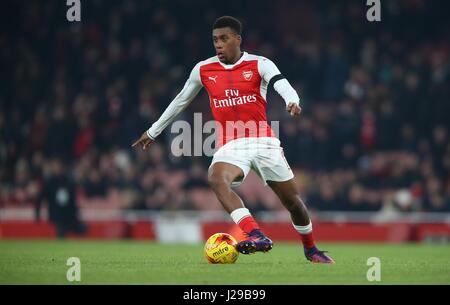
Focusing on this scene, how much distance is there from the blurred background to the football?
10675 mm

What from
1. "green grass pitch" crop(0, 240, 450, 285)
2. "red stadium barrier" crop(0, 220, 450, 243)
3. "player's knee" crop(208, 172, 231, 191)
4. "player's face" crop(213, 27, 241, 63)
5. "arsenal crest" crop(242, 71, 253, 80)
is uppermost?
"player's face" crop(213, 27, 241, 63)

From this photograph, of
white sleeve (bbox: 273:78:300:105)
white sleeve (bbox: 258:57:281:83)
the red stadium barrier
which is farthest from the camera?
the red stadium barrier

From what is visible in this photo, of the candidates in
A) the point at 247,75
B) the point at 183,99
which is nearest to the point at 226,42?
Answer: the point at 247,75

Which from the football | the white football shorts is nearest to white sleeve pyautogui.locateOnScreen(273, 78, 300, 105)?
the white football shorts

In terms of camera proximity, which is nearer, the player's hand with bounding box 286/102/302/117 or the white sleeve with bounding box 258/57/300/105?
the player's hand with bounding box 286/102/302/117

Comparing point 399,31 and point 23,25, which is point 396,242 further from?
point 23,25

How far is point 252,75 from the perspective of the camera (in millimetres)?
10156

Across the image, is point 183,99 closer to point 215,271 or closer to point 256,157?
point 256,157

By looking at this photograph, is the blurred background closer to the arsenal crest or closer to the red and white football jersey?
the red and white football jersey

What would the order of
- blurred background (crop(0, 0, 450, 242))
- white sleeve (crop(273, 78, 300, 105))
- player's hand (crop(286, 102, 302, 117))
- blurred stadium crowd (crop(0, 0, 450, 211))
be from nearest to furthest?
player's hand (crop(286, 102, 302, 117))
white sleeve (crop(273, 78, 300, 105))
blurred background (crop(0, 0, 450, 242))
blurred stadium crowd (crop(0, 0, 450, 211))

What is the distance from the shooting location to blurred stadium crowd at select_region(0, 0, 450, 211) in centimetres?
2148

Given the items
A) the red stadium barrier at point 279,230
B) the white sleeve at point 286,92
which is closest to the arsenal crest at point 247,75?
the white sleeve at point 286,92
